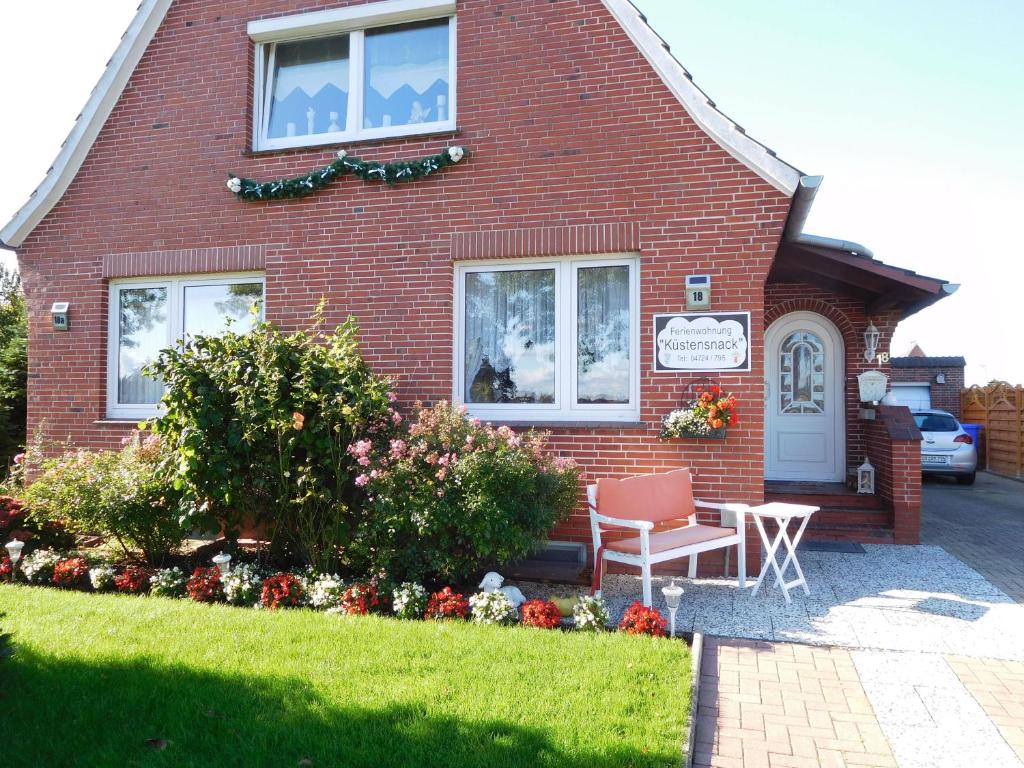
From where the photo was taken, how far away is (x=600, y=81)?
646cm

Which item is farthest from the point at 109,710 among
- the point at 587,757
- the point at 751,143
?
the point at 751,143

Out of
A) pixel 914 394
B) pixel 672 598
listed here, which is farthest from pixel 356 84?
pixel 914 394

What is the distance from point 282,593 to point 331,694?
1.85m

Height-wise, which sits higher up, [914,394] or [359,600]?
[914,394]

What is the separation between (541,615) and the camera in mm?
4555

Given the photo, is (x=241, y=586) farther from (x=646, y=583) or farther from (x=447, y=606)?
(x=646, y=583)

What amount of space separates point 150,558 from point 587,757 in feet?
15.7

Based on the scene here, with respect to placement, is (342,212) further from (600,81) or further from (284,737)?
(284,737)

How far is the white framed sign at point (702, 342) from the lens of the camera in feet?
19.8

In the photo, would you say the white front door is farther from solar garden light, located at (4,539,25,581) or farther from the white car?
solar garden light, located at (4,539,25,581)

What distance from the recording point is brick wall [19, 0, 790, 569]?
20.3ft

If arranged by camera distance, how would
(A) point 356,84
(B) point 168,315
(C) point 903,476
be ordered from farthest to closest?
1. (B) point 168,315
2. (C) point 903,476
3. (A) point 356,84

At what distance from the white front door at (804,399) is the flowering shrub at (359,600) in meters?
6.16

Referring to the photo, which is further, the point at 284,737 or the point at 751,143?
the point at 751,143
